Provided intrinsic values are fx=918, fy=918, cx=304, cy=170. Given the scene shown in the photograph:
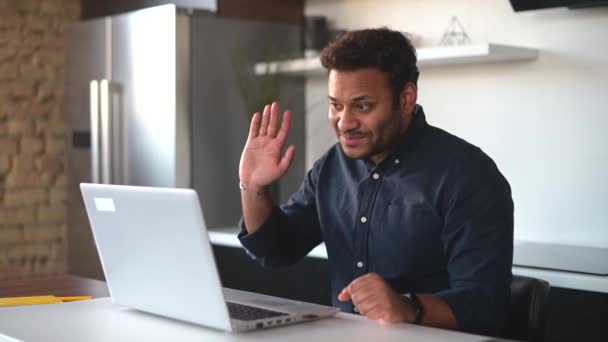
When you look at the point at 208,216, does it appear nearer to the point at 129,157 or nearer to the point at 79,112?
the point at 129,157

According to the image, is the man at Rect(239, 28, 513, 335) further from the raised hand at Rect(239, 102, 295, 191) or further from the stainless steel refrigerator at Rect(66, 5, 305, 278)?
the stainless steel refrigerator at Rect(66, 5, 305, 278)

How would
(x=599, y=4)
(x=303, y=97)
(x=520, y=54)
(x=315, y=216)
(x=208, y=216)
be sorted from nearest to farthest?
(x=315, y=216), (x=599, y=4), (x=520, y=54), (x=208, y=216), (x=303, y=97)

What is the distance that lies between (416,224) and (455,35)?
5.77ft

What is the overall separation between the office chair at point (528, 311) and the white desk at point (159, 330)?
30 centimetres

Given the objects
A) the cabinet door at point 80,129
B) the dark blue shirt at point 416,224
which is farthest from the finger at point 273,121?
the cabinet door at point 80,129

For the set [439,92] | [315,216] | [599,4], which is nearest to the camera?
[315,216]

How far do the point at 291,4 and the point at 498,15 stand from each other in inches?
44.2

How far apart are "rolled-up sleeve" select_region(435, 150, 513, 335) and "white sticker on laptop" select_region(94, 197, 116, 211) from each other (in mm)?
708

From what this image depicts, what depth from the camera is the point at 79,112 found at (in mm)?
4512

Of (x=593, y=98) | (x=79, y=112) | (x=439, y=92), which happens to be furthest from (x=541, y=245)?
(x=79, y=112)

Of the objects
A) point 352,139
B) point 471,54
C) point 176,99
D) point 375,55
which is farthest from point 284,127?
point 176,99

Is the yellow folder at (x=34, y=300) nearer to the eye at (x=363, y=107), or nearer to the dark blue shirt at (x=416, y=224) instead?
the dark blue shirt at (x=416, y=224)

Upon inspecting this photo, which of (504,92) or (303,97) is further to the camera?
(303,97)

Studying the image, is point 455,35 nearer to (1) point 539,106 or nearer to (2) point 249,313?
(1) point 539,106
